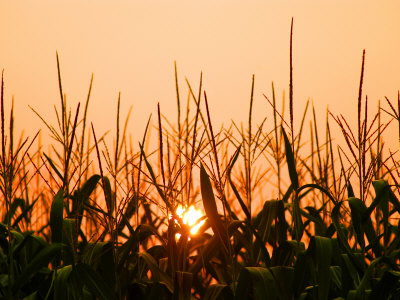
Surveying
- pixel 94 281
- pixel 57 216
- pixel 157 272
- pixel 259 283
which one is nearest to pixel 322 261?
pixel 259 283

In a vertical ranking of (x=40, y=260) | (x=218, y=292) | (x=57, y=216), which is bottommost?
(x=218, y=292)

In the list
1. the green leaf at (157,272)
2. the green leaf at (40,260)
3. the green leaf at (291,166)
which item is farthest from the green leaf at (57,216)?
the green leaf at (291,166)

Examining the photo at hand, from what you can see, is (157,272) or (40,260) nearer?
(40,260)

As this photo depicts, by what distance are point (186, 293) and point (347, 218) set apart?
0.81m

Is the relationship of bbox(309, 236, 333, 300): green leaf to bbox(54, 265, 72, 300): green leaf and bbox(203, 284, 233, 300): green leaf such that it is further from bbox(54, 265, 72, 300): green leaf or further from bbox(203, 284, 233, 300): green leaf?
bbox(54, 265, 72, 300): green leaf

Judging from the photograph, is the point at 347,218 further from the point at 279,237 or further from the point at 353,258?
the point at 353,258

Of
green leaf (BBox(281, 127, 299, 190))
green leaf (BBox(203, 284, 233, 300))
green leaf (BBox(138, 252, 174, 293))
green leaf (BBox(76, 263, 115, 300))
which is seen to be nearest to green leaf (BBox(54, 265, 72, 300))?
green leaf (BBox(76, 263, 115, 300))

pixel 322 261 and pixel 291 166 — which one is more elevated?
pixel 291 166

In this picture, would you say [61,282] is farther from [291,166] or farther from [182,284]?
[291,166]

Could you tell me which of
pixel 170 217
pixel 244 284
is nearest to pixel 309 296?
pixel 244 284

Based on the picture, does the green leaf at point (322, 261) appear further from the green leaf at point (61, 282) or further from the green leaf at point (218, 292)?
the green leaf at point (61, 282)

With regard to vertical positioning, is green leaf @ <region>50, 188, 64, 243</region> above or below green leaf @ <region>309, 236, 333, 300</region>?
above

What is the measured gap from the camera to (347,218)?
73.8 inches

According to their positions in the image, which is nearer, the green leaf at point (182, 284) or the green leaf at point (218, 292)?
the green leaf at point (182, 284)
